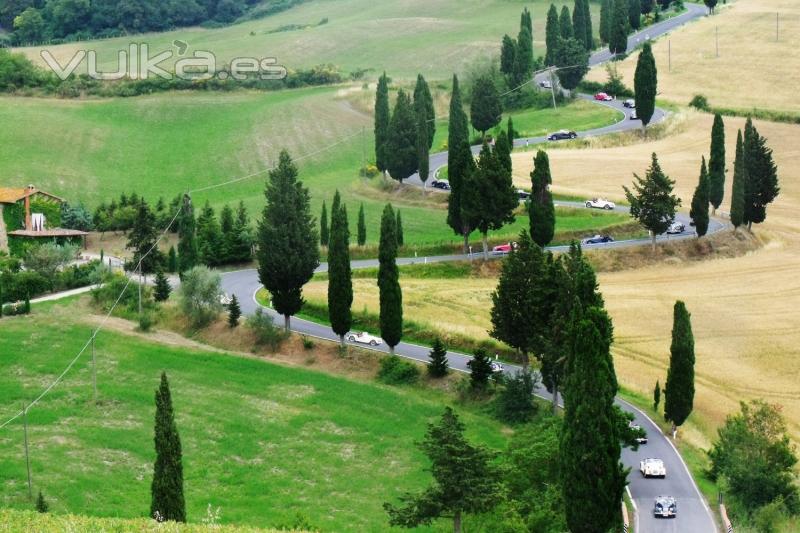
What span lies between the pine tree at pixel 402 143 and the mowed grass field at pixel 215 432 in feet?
136

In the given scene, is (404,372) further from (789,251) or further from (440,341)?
(789,251)

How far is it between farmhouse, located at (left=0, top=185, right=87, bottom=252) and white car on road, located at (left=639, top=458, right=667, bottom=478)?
187 ft

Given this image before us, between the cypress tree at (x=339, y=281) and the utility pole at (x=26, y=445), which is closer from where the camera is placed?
the utility pole at (x=26, y=445)

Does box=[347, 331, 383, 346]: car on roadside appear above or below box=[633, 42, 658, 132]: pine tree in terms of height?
below

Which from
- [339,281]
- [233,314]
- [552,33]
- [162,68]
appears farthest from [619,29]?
[339,281]

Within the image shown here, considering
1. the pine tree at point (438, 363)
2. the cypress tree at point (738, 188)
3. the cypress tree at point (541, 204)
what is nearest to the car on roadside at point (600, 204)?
the cypress tree at point (738, 188)

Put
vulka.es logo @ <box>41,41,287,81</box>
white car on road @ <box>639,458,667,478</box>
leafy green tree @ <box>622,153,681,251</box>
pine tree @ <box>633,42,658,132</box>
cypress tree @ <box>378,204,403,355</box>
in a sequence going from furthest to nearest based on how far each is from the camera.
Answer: vulka.es logo @ <box>41,41,287,81</box>, pine tree @ <box>633,42,658,132</box>, leafy green tree @ <box>622,153,681,251</box>, cypress tree @ <box>378,204,403,355</box>, white car on road @ <box>639,458,667,478</box>

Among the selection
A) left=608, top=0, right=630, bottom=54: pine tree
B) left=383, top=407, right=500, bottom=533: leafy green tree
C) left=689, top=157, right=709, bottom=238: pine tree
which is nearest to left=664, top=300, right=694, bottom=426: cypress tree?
left=383, top=407, right=500, bottom=533: leafy green tree

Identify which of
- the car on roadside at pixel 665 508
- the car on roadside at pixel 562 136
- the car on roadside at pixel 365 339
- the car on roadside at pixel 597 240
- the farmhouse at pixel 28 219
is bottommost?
the car on roadside at pixel 665 508

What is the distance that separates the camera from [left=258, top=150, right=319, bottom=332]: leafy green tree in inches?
2916

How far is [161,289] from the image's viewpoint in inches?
3189

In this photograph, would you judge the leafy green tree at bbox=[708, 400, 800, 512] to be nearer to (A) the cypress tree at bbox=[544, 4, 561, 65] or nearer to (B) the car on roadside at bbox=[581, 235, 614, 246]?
(B) the car on roadside at bbox=[581, 235, 614, 246]

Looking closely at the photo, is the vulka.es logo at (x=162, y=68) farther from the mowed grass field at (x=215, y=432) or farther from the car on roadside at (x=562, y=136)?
the mowed grass field at (x=215, y=432)

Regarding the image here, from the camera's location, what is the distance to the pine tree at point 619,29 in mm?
155375
